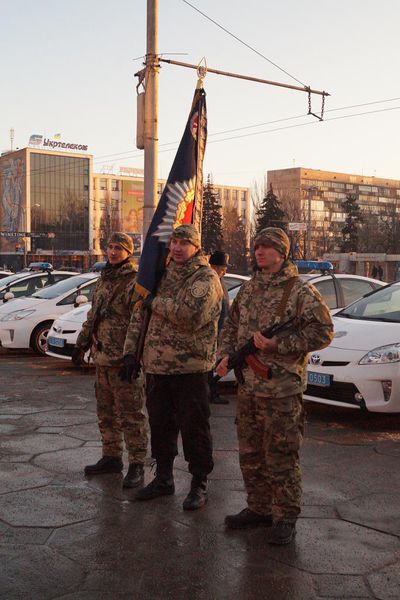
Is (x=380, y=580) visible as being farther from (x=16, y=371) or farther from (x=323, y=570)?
(x=16, y=371)

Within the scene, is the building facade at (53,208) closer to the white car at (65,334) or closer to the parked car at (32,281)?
the parked car at (32,281)

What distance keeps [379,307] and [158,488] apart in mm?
4172

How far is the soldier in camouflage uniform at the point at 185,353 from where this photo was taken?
467 cm

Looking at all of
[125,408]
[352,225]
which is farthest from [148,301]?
[352,225]

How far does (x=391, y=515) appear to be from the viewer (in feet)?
15.3

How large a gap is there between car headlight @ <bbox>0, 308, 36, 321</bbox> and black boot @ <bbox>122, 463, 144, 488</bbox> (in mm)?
7946

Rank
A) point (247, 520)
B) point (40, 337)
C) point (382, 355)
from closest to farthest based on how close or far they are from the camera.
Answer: point (247, 520) < point (382, 355) < point (40, 337)

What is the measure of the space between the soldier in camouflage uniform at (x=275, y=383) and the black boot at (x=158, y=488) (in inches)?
27.7

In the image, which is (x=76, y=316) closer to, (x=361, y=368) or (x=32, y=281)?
(x=32, y=281)

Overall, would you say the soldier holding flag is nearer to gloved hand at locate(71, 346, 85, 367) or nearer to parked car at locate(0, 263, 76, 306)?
gloved hand at locate(71, 346, 85, 367)

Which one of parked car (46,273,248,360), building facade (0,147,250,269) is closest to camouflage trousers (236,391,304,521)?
parked car (46,273,248,360)

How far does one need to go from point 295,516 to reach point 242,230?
272ft

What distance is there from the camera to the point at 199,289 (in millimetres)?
4652

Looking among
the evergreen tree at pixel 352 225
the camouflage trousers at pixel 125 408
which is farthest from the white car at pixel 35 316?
the evergreen tree at pixel 352 225
